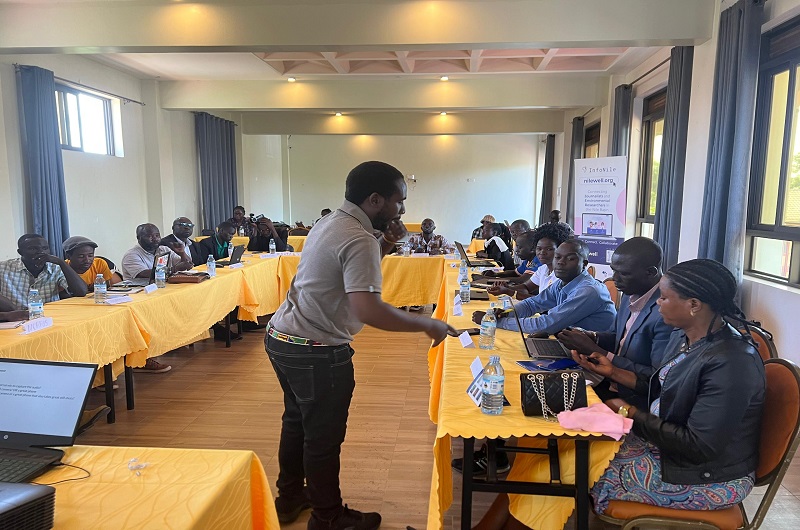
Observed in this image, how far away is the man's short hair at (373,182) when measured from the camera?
5.69 ft

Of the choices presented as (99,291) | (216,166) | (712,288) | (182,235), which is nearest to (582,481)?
(712,288)

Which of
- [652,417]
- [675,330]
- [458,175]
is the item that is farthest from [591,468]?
[458,175]

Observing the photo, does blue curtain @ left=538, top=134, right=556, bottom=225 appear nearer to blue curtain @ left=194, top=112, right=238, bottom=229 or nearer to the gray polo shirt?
blue curtain @ left=194, top=112, right=238, bottom=229

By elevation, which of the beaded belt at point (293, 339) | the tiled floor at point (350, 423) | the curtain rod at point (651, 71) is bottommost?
the tiled floor at point (350, 423)

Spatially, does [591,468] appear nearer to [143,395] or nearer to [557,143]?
[143,395]

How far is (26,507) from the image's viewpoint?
3.00 feet

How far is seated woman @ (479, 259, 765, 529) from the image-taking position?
4.48 ft

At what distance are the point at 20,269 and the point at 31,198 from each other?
8.06 ft

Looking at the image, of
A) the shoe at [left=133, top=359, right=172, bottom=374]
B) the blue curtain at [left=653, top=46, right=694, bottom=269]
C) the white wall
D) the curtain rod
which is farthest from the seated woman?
the white wall

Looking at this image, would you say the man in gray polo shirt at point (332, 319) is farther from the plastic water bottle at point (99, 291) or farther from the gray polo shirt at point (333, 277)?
the plastic water bottle at point (99, 291)

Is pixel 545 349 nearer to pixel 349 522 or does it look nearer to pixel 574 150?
pixel 349 522

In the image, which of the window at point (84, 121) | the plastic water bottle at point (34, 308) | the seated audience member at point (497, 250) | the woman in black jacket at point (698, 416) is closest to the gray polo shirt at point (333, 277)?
the woman in black jacket at point (698, 416)

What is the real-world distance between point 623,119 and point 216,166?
670cm

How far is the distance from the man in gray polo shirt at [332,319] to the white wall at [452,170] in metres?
11.1
